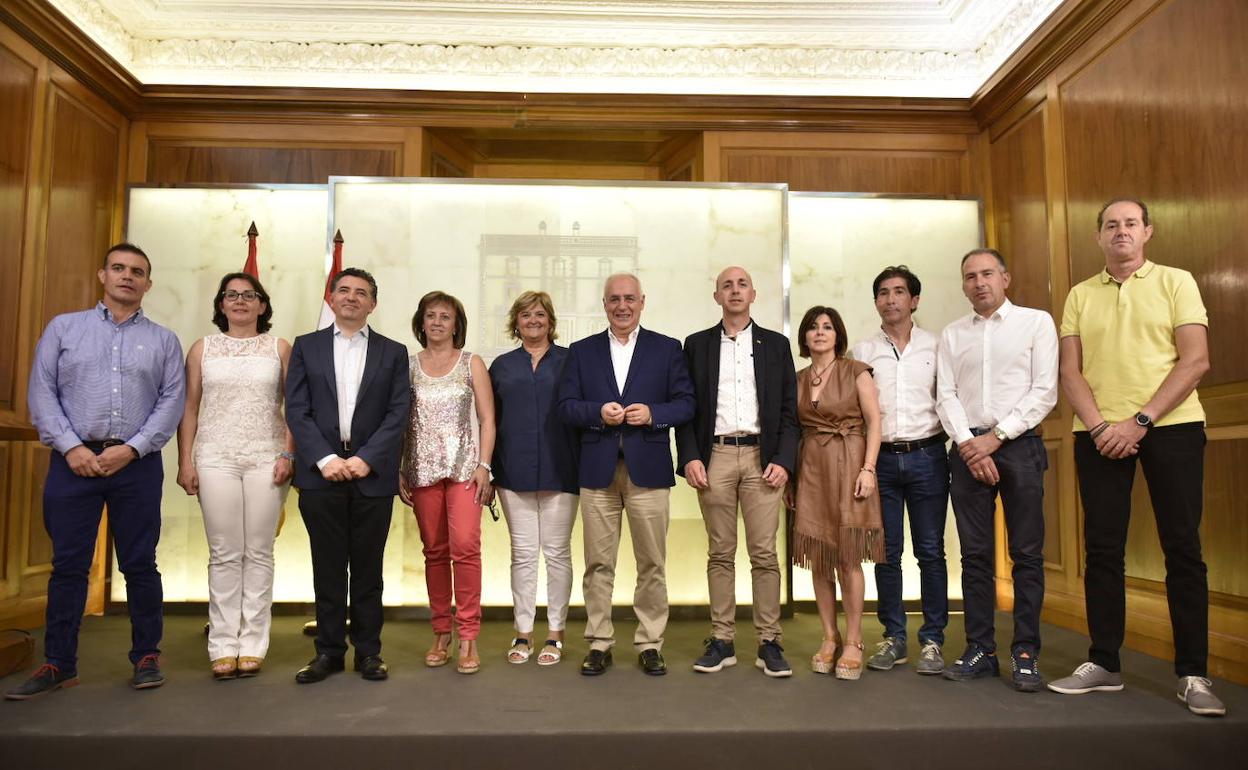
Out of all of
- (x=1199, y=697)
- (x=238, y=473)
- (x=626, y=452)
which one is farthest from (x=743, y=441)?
(x=238, y=473)

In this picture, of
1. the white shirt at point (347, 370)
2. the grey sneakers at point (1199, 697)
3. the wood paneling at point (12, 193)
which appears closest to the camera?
the grey sneakers at point (1199, 697)

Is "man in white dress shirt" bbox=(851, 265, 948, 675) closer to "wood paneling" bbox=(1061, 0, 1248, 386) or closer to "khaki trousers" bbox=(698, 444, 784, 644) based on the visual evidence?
"khaki trousers" bbox=(698, 444, 784, 644)

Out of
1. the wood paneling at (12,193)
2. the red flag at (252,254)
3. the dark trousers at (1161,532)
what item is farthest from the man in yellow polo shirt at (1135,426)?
the wood paneling at (12,193)

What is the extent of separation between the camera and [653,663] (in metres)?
3.28

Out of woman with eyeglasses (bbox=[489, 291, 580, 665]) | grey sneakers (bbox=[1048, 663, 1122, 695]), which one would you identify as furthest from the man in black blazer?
grey sneakers (bbox=[1048, 663, 1122, 695])

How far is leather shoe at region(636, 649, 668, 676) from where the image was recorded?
3.26m

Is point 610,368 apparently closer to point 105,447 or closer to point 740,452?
point 740,452

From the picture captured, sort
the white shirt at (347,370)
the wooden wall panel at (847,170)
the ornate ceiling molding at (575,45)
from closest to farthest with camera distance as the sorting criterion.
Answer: the white shirt at (347,370)
the ornate ceiling molding at (575,45)
the wooden wall panel at (847,170)

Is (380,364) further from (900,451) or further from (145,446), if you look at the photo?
(900,451)

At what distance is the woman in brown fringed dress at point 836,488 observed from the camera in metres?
3.21

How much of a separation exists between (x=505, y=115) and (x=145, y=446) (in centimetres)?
296

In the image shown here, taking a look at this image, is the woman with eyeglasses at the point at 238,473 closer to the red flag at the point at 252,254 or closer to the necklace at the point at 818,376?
the red flag at the point at 252,254

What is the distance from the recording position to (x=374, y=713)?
2746mm

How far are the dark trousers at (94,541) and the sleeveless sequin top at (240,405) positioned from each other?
23 centimetres
